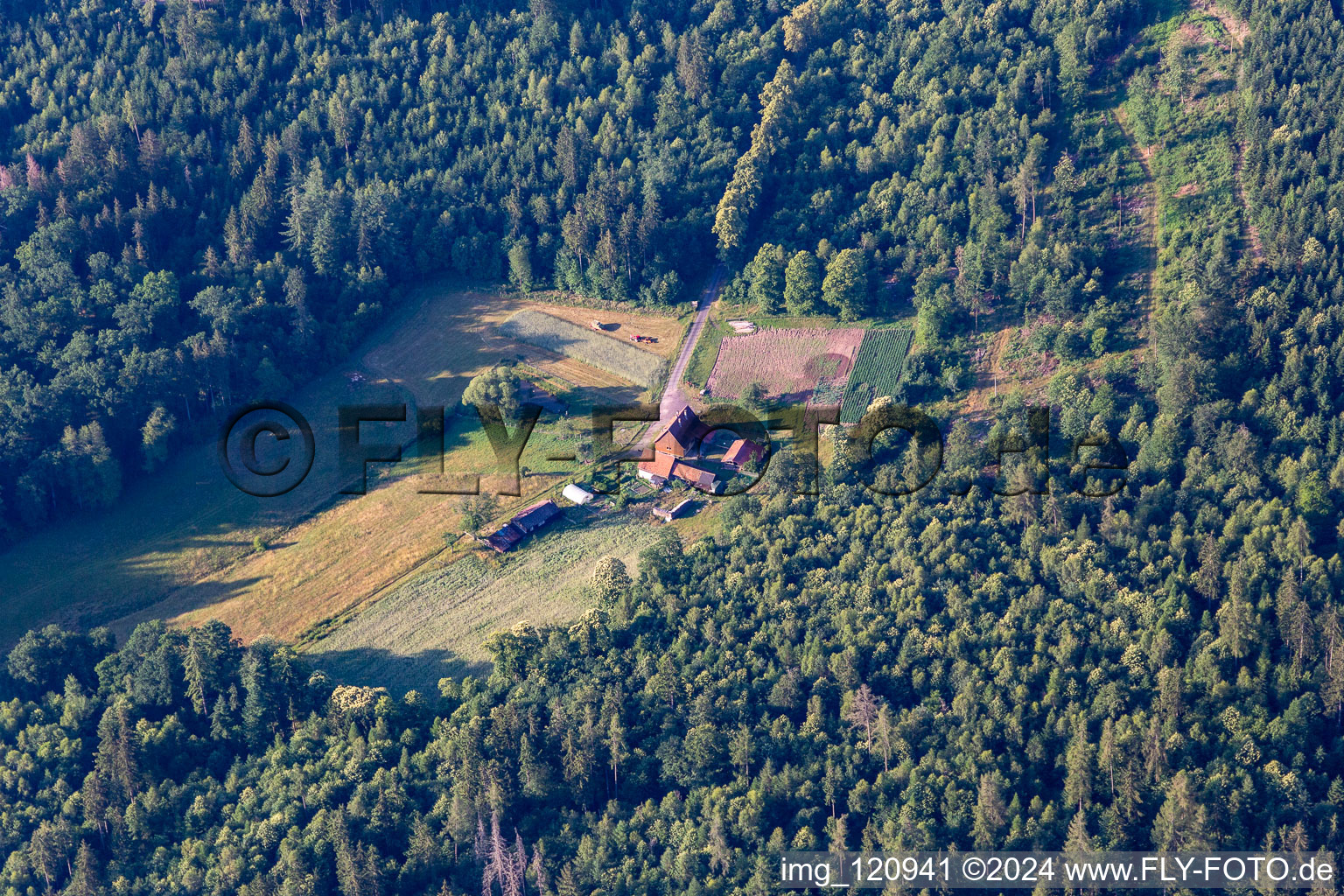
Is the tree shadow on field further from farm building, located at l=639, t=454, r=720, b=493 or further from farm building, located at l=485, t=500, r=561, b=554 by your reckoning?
farm building, located at l=639, t=454, r=720, b=493

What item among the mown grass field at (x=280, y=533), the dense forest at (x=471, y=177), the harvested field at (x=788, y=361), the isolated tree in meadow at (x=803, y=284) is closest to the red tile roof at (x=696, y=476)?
the mown grass field at (x=280, y=533)

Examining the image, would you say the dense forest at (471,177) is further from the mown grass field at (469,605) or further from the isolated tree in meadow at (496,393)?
the mown grass field at (469,605)

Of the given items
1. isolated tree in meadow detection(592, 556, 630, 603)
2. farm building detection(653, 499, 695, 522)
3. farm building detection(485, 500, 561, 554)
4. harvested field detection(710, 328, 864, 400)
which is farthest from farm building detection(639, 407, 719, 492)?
isolated tree in meadow detection(592, 556, 630, 603)

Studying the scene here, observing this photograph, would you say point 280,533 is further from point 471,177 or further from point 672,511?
point 471,177

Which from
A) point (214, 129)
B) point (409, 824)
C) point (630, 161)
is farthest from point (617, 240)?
point (409, 824)

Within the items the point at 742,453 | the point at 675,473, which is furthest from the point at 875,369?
the point at 675,473
